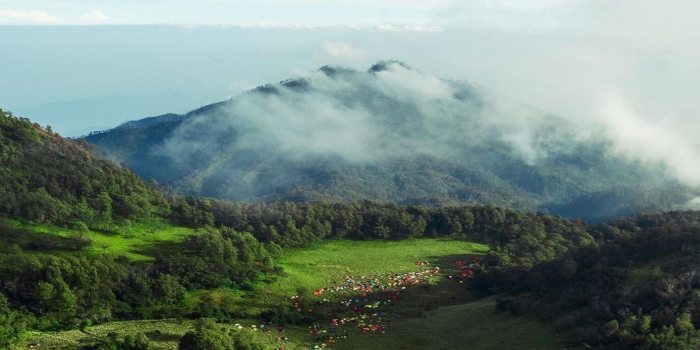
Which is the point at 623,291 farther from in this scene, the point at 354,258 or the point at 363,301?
the point at 354,258

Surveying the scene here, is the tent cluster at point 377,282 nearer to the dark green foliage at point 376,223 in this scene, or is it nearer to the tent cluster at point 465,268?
the tent cluster at point 465,268

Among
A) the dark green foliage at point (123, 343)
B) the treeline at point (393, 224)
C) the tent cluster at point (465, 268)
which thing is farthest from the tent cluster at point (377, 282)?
the dark green foliage at point (123, 343)

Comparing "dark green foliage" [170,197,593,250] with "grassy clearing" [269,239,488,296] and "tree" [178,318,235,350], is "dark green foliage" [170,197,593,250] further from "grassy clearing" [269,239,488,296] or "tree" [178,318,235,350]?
"tree" [178,318,235,350]

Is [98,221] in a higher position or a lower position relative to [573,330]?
higher

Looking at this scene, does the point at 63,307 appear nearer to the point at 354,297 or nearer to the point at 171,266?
the point at 171,266

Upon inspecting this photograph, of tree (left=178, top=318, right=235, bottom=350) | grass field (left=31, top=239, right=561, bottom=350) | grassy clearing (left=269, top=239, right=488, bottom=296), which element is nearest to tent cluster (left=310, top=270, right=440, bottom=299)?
grass field (left=31, top=239, right=561, bottom=350)

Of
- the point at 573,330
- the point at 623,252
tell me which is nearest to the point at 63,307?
the point at 573,330

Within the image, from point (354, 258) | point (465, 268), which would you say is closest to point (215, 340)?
point (354, 258)
